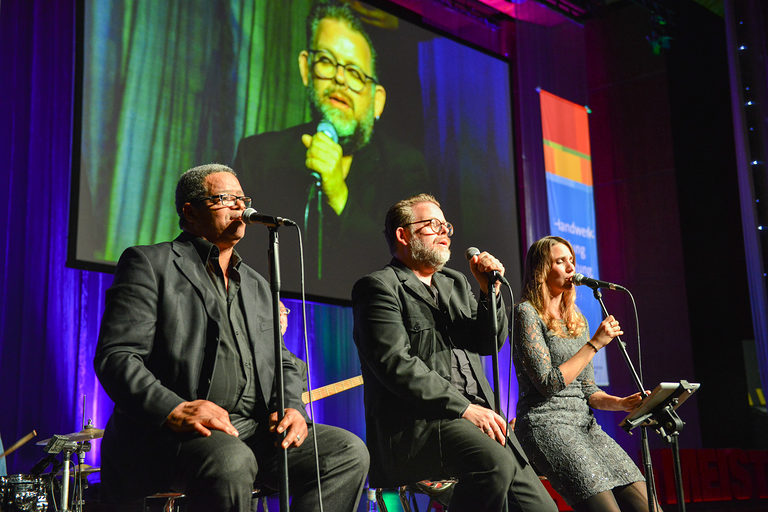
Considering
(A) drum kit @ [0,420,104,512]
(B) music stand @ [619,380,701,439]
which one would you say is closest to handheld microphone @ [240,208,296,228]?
(B) music stand @ [619,380,701,439]

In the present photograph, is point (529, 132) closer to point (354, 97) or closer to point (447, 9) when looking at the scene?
point (447, 9)

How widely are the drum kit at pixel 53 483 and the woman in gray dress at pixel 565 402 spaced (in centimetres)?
234

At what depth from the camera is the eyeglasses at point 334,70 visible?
6.15 m

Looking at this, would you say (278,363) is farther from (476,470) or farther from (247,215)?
(476,470)

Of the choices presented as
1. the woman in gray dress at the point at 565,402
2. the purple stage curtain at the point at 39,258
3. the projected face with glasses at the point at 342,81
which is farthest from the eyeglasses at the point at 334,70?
the woman in gray dress at the point at 565,402

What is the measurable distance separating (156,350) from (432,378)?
98 cm

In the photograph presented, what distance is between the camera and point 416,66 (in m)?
6.88

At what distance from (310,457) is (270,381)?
1.01 feet

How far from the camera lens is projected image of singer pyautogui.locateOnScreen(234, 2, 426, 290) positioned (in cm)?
568

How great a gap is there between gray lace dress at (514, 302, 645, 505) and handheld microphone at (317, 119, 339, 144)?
2.84 m

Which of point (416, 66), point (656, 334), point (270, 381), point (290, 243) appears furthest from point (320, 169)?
point (656, 334)

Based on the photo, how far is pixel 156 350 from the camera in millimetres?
2598

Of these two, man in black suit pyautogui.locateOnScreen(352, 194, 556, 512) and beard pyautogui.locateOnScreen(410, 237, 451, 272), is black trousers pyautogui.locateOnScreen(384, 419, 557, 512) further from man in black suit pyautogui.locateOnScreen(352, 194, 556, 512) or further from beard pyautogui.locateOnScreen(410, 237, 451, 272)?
beard pyautogui.locateOnScreen(410, 237, 451, 272)

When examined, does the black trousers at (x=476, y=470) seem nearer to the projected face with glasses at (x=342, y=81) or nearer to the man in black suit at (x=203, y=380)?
the man in black suit at (x=203, y=380)
